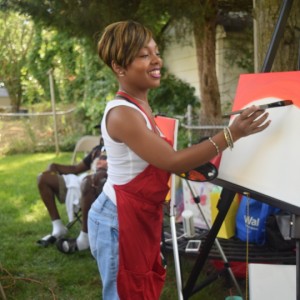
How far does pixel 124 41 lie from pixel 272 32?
1.51 m

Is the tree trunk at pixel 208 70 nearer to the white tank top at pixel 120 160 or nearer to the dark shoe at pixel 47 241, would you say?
the dark shoe at pixel 47 241

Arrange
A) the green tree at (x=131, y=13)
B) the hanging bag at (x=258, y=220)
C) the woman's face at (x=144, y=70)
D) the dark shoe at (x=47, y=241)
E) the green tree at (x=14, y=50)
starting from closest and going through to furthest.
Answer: the woman's face at (x=144, y=70) → the hanging bag at (x=258, y=220) → the dark shoe at (x=47, y=241) → the green tree at (x=131, y=13) → the green tree at (x=14, y=50)

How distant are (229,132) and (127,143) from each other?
34 cm

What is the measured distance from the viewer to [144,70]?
1496 mm

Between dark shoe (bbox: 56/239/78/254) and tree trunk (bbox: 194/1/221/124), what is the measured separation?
9.06 feet

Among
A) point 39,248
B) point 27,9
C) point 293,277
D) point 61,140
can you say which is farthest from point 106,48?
point 61,140

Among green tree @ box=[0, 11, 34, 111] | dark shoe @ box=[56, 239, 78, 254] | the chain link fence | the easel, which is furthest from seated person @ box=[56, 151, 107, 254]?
green tree @ box=[0, 11, 34, 111]

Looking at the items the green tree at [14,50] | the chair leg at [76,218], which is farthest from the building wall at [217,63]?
the green tree at [14,50]

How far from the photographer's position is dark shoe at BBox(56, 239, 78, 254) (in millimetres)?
3691

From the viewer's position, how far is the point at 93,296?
9.67 feet

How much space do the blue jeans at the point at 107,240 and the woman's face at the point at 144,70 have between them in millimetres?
451

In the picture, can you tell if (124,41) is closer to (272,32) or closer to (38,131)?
(272,32)

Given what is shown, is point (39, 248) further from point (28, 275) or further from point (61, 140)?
point (61, 140)

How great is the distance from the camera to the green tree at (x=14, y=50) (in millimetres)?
15719
